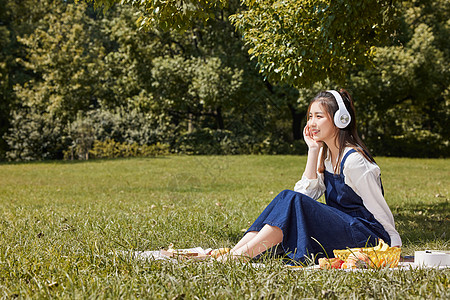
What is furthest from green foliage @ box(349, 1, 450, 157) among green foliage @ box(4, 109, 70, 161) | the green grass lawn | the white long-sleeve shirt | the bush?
the white long-sleeve shirt

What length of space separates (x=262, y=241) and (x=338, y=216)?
61cm

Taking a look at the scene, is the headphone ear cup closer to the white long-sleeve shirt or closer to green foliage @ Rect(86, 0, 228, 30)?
the white long-sleeve shirt

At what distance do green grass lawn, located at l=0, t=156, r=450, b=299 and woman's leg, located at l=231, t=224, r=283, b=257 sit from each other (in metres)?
0.21

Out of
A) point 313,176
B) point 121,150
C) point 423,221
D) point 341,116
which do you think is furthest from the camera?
point 121,150

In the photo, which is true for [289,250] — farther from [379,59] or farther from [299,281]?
[379,59]

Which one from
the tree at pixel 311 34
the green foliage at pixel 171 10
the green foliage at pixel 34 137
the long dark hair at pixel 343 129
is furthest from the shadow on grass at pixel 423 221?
the green foliage at pixel 34 137

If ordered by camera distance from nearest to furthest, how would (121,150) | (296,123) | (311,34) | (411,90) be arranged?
(311,34)
(121,150)
(411,90)
(296,123)

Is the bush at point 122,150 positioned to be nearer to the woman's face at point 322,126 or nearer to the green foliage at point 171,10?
the green foliage at point 171,10

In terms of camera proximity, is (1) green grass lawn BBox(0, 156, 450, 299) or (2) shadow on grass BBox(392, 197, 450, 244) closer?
(1) green grass lawn BBox(0, 156, 450, 299)

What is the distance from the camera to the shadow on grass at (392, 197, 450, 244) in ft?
16.5

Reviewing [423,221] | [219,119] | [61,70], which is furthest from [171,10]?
[61,70]

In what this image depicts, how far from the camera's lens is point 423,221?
238 inches

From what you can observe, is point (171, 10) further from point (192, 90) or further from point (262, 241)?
point (192, 90)

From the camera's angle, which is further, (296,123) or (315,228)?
(296,123)
